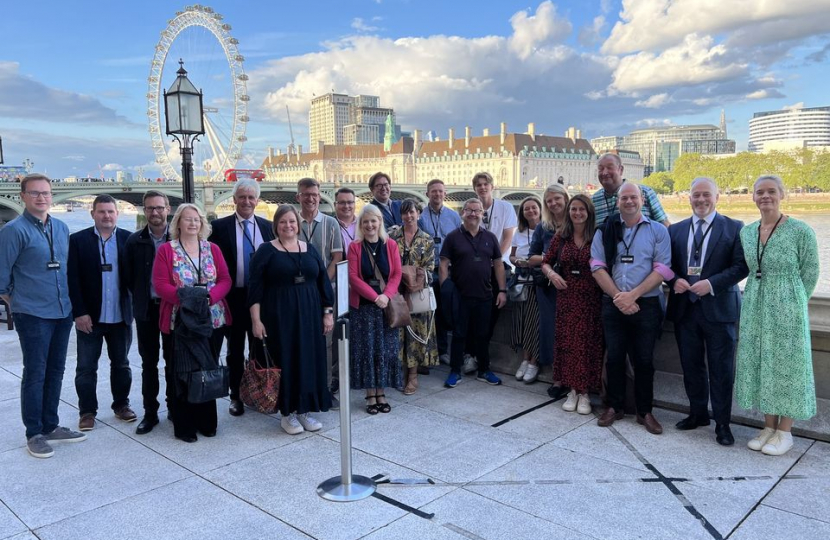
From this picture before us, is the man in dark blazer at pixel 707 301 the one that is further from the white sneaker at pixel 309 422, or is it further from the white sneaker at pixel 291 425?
the white sneaker at pixel 291 425

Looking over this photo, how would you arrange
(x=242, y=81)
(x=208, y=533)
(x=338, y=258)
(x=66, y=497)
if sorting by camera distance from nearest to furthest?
(x=208, y=533)
(x=66, y=497)
(x=338, y=258)
(x=242, y=81)

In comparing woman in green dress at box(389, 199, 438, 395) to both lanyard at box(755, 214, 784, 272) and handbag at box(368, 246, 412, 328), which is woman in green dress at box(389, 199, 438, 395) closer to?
handbag at box(368, 246, 412, 328)

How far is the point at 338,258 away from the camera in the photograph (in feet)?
17.3

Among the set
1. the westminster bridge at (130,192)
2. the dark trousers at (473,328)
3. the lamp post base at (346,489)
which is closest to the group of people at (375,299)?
the dark trousers at (473,328)

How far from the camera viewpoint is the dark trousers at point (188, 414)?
14.1 ft

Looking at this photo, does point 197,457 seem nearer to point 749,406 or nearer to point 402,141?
point 749,406

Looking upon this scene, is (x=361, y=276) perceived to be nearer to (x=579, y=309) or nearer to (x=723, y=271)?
(x=579, y=309)

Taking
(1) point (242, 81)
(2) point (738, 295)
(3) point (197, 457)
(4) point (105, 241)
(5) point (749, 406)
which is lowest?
(3) point (197, 457)

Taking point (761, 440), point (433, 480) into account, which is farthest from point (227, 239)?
point (761, 440)

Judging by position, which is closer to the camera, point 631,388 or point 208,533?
point 208,533

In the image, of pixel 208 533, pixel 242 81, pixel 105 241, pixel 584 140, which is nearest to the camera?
pixel 208 533

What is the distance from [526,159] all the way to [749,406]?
390 feet

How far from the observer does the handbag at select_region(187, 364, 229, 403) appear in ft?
13.8

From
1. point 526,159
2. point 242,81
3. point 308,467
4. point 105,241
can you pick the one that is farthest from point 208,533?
point 526,159
